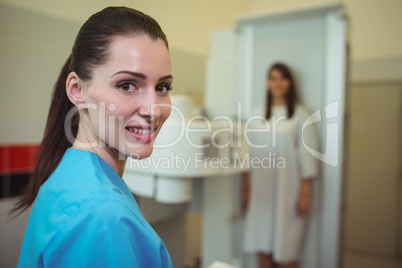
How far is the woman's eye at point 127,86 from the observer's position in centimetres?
39

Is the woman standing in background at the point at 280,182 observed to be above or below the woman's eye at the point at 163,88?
below

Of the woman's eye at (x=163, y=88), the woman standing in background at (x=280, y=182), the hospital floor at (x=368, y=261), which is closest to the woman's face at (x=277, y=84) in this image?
the woman standing in background at (x=280, y=182)

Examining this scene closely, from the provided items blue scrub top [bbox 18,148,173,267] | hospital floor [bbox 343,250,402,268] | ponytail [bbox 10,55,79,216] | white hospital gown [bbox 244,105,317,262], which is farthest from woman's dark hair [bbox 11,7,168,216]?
hospital floor [bbox 343,250,402,268]

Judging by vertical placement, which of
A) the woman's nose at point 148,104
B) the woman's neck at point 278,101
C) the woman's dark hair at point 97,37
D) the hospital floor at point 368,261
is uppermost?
the woman's neck at point 278,101

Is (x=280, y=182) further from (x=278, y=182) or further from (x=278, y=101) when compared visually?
(x=278, y=101)

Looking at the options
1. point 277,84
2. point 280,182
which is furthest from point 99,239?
point 277,84

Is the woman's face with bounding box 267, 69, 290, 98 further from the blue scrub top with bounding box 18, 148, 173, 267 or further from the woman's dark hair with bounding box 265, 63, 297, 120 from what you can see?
the blue scrub top with bounding box 18, 148, 173, 267

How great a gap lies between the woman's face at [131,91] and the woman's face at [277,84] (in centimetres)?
109

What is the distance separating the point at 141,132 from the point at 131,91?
0.06 m

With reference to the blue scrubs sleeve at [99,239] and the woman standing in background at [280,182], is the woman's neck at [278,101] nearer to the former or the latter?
the woman standing in background at [280,182]

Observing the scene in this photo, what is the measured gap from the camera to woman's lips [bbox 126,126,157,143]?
411 mm

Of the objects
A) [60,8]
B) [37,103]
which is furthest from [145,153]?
[37,103]

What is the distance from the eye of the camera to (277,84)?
1444 mm

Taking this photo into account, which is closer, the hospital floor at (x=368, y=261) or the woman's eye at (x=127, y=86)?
the woman's eye at (x=127, y=86)
